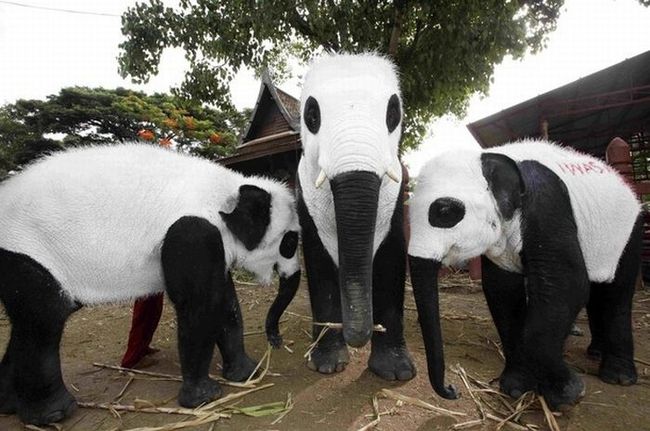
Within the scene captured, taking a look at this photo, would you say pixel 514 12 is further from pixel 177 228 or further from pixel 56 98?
pixel 56 98

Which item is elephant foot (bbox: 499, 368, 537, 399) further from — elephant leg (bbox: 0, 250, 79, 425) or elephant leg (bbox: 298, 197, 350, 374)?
elephant leg (bbox: 0, 250, 79, 425)

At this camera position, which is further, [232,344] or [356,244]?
[232,344]

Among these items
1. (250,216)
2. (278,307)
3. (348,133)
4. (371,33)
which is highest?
(371,33)

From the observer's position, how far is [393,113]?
2.56 meters

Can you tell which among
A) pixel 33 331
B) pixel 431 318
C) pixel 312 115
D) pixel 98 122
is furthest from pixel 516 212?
pixel 98 122

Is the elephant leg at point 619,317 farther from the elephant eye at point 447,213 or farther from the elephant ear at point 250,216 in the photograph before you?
the elephant ear at point 250,216

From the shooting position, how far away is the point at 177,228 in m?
2.55

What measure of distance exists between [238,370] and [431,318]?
5.28 ft

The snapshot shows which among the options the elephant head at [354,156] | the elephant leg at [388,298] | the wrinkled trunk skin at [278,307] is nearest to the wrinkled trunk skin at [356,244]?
the elephant head at [354,156]

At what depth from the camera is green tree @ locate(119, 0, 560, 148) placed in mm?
6359

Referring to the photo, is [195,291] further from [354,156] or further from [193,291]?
[354,156]

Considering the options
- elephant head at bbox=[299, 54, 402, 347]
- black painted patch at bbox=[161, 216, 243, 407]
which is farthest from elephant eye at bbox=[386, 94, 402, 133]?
black painted patch at bbox=[161, 216, 243, 407]

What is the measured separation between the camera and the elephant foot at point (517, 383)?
8.22ft

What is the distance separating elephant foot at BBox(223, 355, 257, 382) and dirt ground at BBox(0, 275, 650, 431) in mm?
115
